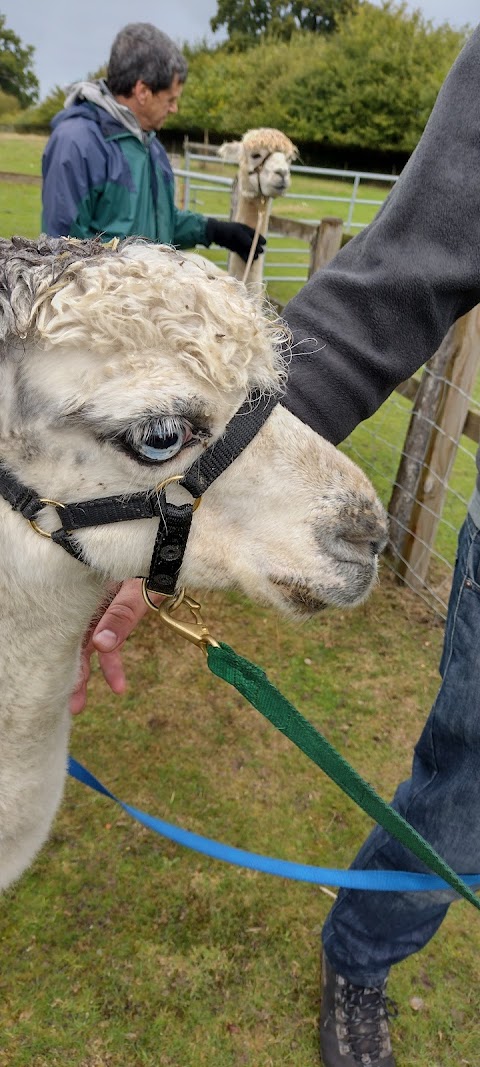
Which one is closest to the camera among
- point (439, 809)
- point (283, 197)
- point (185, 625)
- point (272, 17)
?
point (185, 625)

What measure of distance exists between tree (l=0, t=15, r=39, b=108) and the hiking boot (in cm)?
7279

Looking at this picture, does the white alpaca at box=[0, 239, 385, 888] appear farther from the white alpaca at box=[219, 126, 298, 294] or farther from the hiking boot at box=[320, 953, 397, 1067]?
the white alpaca at box=[219, 126, 298, 294]

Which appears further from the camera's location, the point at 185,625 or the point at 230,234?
the point at 230,234

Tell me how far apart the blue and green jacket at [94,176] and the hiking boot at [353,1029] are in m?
3.52

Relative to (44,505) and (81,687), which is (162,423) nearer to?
(44,505)

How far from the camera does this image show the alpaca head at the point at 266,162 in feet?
19.4

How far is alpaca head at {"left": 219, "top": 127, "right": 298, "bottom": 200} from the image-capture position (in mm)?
5914

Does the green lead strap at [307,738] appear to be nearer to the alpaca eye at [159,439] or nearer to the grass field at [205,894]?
the alpaca eye at [159,439]

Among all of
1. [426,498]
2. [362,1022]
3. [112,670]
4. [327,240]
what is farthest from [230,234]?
[362,1022]

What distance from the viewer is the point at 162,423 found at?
51.1 inches

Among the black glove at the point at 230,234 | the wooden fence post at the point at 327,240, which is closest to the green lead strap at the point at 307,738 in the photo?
the black glove at the point at 230,234

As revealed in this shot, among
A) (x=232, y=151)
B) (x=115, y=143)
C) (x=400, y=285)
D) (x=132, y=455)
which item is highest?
(x=232, y=151)

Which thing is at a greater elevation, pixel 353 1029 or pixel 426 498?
pixel 426 498

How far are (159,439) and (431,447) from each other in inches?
129
